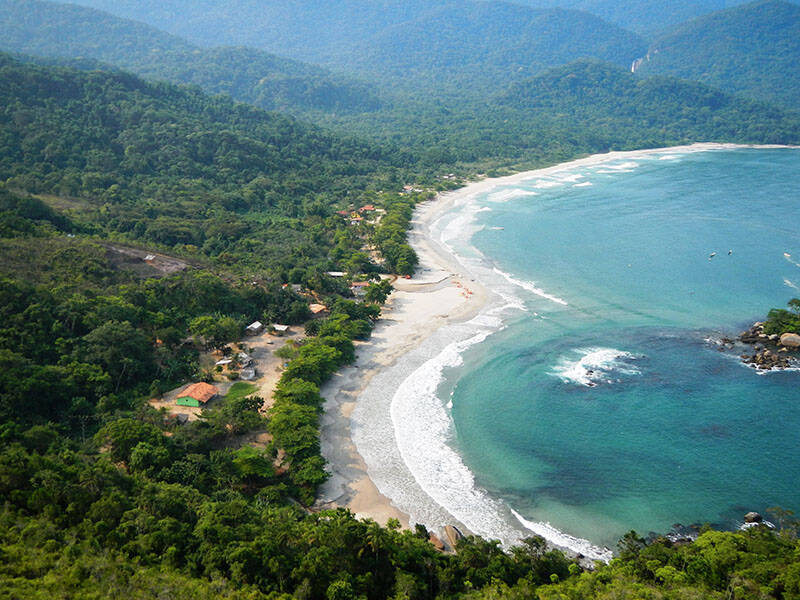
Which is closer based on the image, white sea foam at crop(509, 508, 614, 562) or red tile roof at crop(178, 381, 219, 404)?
white sea foam at crop(509, 508, 614, 562)

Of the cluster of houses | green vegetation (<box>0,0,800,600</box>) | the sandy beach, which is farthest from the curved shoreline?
the cluster of houses

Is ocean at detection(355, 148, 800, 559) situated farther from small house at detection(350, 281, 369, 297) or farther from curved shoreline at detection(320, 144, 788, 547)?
small house at detection(350, 281, 369, 297)

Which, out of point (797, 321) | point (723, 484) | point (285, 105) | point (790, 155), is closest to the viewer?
point (723, 484)

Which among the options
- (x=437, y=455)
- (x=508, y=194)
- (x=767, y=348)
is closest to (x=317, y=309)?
(x=437, y=455)

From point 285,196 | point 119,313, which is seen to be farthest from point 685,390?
point 285,196

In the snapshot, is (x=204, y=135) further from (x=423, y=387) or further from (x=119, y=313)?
(x=423, y=387)

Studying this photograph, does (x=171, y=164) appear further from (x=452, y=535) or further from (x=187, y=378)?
(x=452, y=535)
